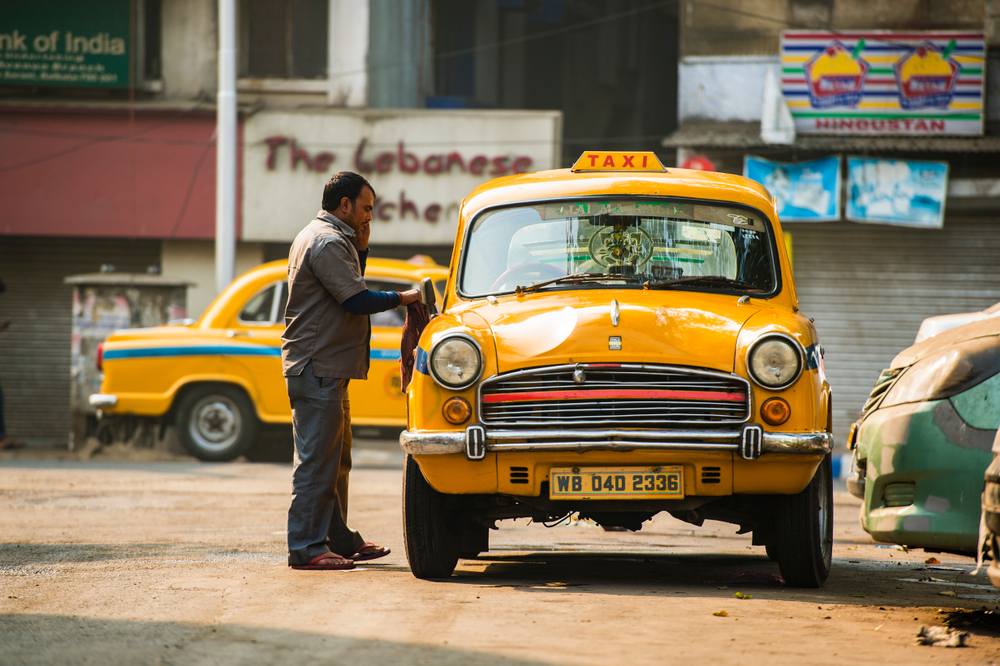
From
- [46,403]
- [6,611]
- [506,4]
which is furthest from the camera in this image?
[506,4]

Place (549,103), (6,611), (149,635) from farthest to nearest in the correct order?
1. (549,103)
2. (6,611)
3. (149,635)

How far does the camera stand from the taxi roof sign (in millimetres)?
6383

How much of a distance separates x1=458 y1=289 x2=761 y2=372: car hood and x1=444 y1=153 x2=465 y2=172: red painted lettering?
40.8ft

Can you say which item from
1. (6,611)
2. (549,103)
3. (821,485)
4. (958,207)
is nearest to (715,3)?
(958,207)

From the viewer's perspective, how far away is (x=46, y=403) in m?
18.2

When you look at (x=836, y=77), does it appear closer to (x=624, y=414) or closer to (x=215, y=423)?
(x=215, y=423)

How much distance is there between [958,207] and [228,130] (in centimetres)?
990

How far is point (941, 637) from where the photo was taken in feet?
13.8

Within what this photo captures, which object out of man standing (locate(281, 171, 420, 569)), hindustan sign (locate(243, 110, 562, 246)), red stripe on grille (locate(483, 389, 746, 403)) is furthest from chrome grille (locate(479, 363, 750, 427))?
hindustan sign (locate(243, 110, 562, 246))

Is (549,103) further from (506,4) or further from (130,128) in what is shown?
(130,128)

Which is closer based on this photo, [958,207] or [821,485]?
[821,485]

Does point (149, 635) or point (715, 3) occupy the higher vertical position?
point (715, 3)

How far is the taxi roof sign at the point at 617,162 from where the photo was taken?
6.38 m

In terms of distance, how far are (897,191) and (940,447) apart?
1236 cm
